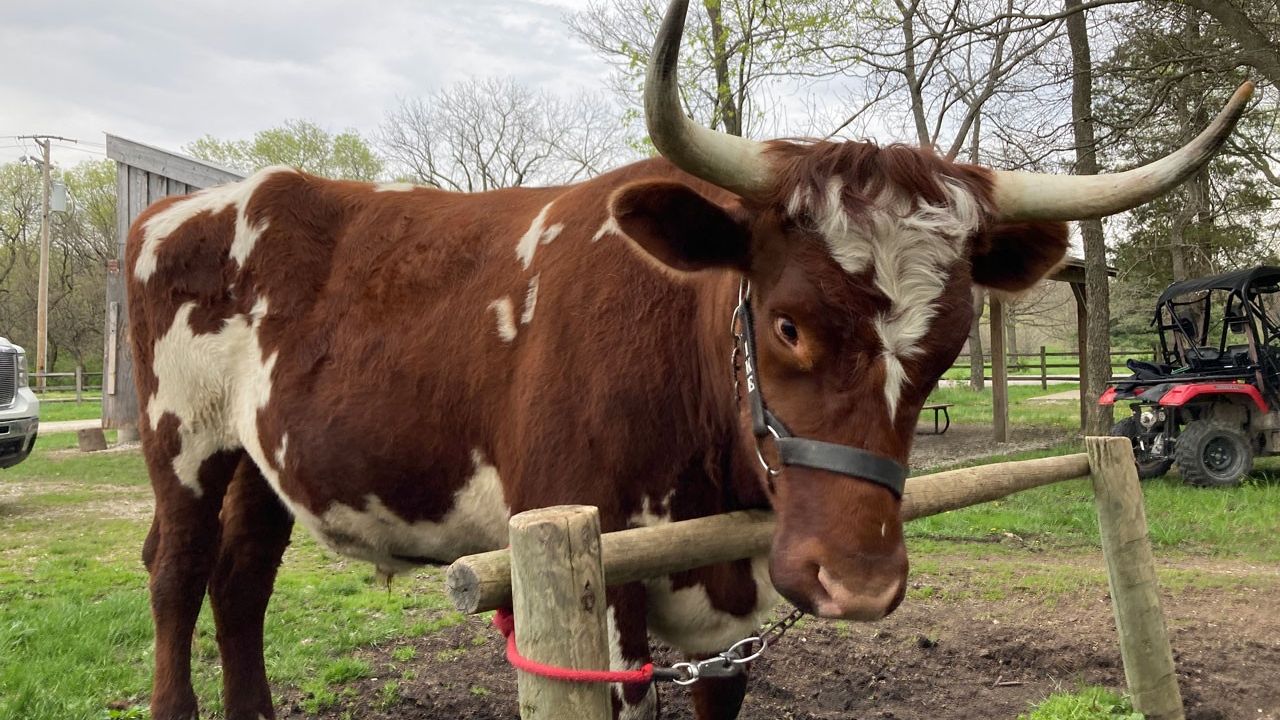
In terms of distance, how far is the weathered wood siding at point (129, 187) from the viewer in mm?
12266

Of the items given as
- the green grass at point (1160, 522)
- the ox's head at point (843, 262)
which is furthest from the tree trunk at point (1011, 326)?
the ox's head at point (843, 262)

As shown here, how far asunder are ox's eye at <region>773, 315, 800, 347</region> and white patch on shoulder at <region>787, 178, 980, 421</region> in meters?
0.18

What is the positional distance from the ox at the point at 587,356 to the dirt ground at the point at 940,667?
2.96 feet

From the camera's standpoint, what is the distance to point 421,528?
3062mm

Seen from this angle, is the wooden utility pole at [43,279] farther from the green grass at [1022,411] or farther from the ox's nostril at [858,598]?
the ox's nostril at [858,598]

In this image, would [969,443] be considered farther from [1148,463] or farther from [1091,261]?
[1148,463]

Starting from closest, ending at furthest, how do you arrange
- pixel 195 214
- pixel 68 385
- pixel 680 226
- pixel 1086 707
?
1. pixel 680 226
2. pixel 1086 707
3. pixel 195 214
4. pixel 68 385

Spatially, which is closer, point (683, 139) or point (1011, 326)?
point (683, 139)

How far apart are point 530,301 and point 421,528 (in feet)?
3.13

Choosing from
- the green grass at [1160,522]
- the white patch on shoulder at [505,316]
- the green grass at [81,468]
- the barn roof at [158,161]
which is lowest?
the green grass at [1160,522]

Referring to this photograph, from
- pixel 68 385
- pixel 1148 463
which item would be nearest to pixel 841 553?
pixel 1148 463

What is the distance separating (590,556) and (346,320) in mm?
2113

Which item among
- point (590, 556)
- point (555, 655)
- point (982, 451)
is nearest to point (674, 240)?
point (590, 556)

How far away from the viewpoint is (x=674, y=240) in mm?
2135
